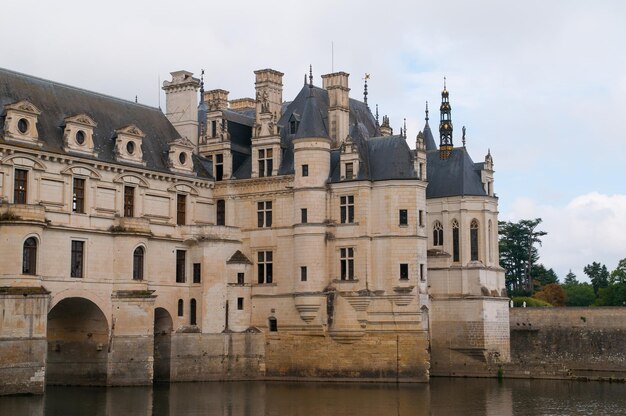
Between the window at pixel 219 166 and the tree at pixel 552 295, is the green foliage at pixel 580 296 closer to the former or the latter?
the tree at pixel 552 295

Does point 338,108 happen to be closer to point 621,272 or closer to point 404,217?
point 404,217

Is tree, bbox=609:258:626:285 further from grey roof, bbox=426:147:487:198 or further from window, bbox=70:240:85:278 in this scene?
window, bbox=70:240:85:278

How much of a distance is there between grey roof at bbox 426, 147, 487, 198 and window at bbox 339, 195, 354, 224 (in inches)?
314

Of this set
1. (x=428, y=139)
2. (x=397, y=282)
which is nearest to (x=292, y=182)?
(x=397, y=282)

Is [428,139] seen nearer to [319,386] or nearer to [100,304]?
[319,386]

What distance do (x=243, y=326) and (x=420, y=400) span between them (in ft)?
38.1

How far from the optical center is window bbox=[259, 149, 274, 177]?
45.5m

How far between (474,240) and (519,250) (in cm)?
3179

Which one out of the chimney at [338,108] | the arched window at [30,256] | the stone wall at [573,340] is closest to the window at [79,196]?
the arched window at [30,256]

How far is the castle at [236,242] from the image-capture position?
37594 millimetres

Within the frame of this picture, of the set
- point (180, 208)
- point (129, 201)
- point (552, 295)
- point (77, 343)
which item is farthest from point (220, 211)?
point (552, 295)

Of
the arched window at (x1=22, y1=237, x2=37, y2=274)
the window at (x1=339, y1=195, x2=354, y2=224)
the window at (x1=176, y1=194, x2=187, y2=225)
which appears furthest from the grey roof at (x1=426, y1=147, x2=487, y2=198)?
the arched window at (x1=22, y1=237, x2=37, y2=274)

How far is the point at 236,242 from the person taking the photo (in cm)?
4462

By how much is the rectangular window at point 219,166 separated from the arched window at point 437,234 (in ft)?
37.1
